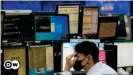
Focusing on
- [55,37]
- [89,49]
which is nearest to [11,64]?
[55,37]

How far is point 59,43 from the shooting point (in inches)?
120

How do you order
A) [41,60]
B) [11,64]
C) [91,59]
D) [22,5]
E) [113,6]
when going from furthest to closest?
1. [113,6]
2. [22,5]
3. [41,60]
4. [11,64]
5. [91,59]

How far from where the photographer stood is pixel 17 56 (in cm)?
290

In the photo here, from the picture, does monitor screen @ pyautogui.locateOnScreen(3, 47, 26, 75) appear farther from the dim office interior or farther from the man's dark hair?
the man's dark hair

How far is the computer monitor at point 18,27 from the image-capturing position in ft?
9.49

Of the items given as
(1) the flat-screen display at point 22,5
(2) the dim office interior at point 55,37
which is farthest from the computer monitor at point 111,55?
(1) the flat-screen display at point 22,5

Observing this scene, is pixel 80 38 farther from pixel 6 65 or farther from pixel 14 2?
pixel 14 2

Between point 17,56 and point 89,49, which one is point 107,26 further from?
point 17,56

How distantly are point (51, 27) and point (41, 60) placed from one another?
34cm

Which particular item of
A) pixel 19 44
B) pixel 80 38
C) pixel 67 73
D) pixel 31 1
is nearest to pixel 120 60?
pixel 80 38

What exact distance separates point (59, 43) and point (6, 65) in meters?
0.56

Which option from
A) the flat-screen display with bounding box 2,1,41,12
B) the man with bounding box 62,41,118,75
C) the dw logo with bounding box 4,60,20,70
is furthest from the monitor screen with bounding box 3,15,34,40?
the flat-screen display with bounding box 2,1,41,12

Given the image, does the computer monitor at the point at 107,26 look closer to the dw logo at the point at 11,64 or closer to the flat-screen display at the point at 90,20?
the flat-screen display at the point at 90,20

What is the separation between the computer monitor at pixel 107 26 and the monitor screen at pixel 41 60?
0.55m
